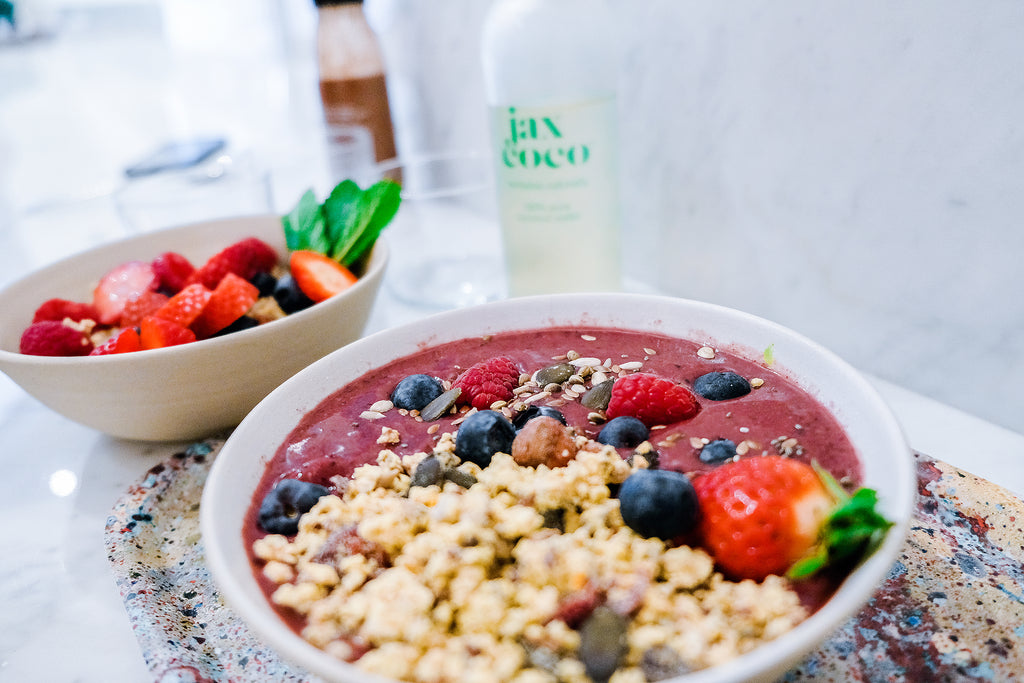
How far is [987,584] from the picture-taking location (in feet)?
2.20

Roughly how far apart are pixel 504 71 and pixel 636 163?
0.92 feet

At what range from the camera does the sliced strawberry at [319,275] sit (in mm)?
1057

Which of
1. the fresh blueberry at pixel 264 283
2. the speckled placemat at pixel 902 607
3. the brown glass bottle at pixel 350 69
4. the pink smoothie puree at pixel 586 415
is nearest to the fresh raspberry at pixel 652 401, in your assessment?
the pink smoothie puree at pixel 586 415

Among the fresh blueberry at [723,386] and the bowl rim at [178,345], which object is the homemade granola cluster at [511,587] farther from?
the bowl rim at [178,345]

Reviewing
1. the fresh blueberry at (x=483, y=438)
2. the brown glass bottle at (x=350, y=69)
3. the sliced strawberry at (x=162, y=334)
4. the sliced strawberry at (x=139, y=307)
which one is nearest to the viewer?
the fresh blueberry at (x=483, y=438)

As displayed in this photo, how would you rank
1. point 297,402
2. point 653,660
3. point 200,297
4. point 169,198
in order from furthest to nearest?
1. point 169,198
2. point 200,297
3. point 297,402
4. point 653,660

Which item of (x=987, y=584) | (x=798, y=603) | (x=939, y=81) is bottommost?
(x=987, y=584)

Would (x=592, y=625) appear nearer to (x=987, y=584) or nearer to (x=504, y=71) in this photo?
(x=987, y=584)

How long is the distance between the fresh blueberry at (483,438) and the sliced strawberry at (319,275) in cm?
41

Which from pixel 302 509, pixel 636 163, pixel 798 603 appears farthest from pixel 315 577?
pixel 636 163

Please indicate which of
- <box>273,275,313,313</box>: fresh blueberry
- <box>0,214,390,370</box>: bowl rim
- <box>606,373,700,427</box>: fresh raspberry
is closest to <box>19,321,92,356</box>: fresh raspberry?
<box>0,214,390,370</box>: bowl rim

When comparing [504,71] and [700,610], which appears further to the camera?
[504,71]

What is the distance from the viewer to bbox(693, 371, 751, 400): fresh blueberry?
2.48 ft

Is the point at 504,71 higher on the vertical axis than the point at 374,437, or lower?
higher
